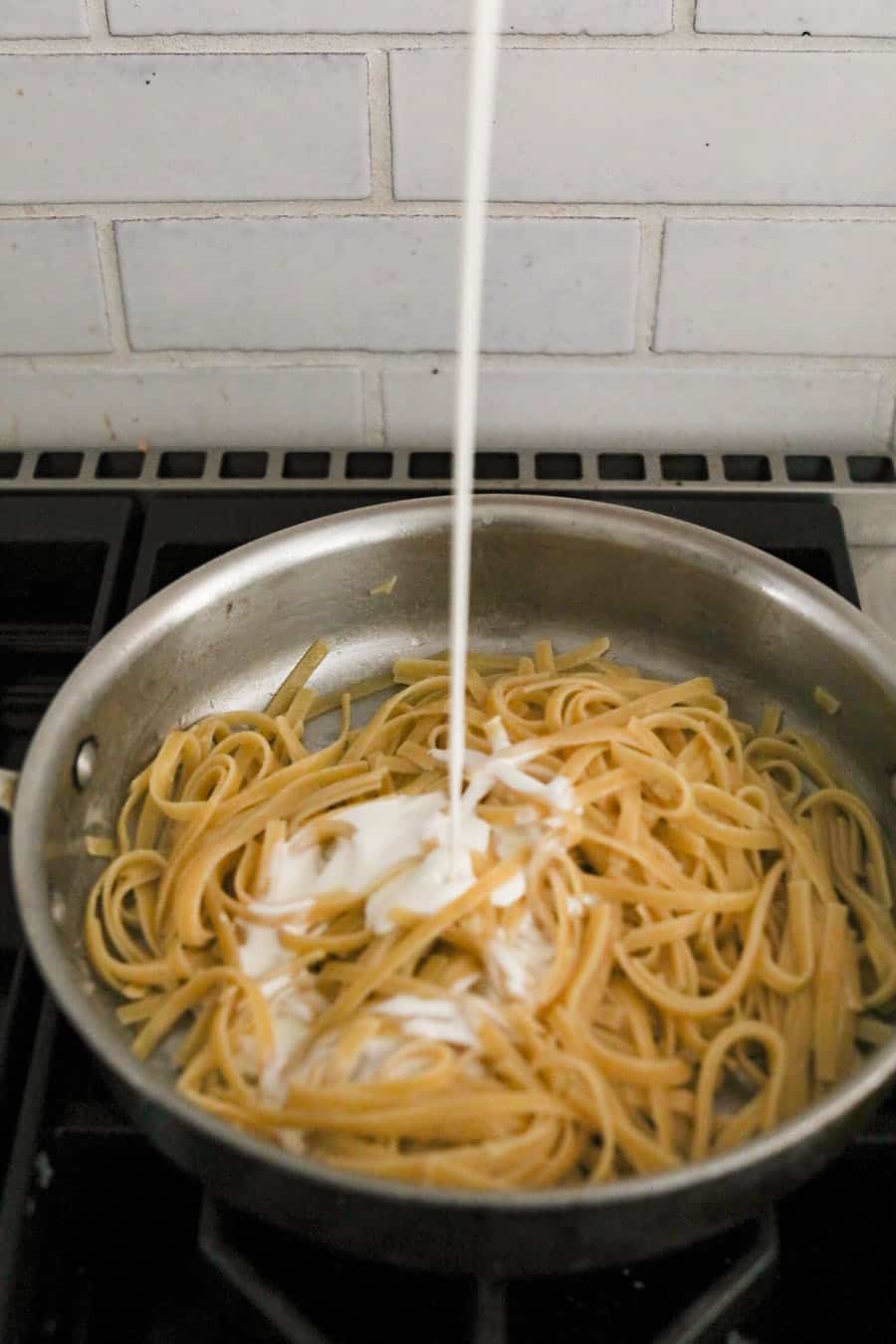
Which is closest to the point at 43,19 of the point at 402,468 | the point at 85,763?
the point at 402,468

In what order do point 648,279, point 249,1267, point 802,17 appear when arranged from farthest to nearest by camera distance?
point 648,279 → point 802,17 → point 249,1267

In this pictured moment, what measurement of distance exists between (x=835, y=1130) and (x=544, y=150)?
0.67m

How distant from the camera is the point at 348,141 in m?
0.96

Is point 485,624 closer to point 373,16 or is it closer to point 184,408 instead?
point 184,408

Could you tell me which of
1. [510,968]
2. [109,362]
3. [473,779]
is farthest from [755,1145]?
[109,362]

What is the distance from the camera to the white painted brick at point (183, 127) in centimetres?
94

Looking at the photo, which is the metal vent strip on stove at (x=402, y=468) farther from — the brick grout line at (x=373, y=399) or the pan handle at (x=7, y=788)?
the pan handle at (x=7, y=788)

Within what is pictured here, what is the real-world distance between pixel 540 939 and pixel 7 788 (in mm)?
305

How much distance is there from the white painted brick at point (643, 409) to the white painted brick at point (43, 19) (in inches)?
12.5

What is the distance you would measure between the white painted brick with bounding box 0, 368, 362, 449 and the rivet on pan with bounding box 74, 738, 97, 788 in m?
0.36

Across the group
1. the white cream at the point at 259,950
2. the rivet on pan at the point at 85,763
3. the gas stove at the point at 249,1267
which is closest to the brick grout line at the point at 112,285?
the gas stove at the point at 249,1267

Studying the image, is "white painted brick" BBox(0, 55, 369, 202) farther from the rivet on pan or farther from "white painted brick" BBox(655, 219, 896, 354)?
the rivet on pan

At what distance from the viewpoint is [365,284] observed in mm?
1020

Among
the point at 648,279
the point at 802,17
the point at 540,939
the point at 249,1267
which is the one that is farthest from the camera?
the point at 648,279
